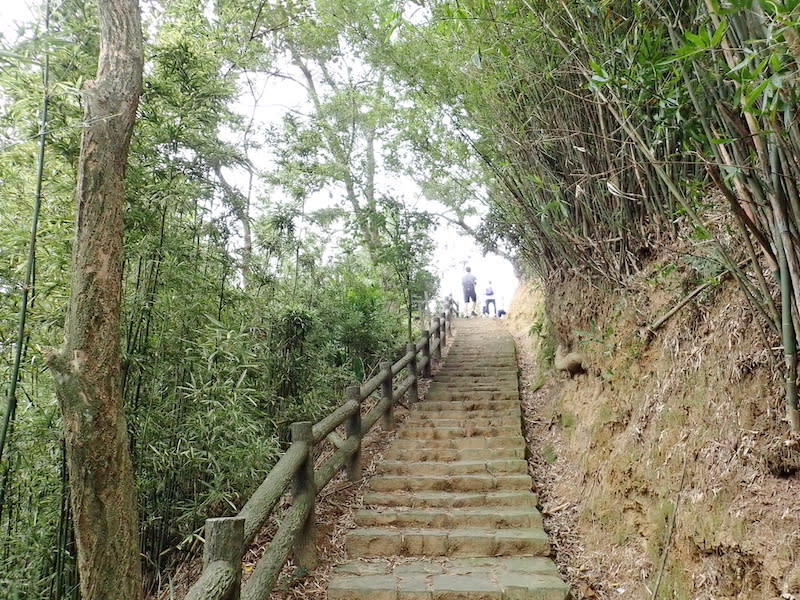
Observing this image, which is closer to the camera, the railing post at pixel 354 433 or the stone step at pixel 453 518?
the stone step at pixel 453 518

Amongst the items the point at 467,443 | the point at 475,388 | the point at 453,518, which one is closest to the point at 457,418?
the point at 467,443

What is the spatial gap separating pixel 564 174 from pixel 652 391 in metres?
1.73

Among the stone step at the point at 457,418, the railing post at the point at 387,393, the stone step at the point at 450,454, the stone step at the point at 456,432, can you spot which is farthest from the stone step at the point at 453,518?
the railing post at the point at 387,393

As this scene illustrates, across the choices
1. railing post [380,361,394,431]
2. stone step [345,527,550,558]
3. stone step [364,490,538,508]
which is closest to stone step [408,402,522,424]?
railing post [380,361,394,431]

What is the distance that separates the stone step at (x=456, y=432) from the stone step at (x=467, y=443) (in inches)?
4.8

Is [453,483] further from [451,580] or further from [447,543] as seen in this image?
[451,580]

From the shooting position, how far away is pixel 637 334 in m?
3.19

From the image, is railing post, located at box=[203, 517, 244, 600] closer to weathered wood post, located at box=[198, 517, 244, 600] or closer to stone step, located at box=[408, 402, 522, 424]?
weathered wood post, located at box=[198, 517, 244, 600]

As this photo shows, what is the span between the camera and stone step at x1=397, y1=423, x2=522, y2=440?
462 centimetres

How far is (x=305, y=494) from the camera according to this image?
285cm

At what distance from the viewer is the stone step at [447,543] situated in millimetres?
3045

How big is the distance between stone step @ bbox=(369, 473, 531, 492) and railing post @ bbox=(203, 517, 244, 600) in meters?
2.06

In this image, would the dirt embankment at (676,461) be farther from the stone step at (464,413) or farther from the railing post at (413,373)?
the railing post at (413,373)

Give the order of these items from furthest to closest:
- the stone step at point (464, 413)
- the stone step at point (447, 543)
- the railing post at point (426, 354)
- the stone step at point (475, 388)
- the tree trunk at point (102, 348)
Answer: the railing post at point (426, 354) → the stone step at point (475, 388) → the stone step at point (464, 413) → the stone step at point (447, 543) → the tree trunk at point (102, 348)
